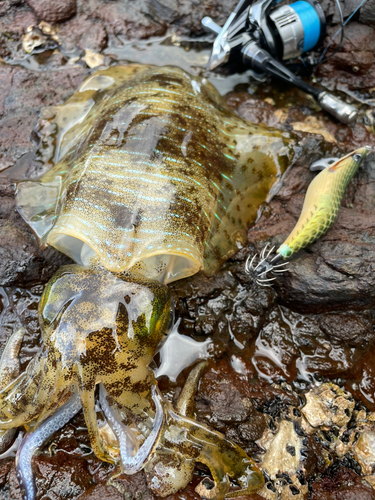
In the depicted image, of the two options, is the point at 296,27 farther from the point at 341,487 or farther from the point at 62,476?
the point at 62,476

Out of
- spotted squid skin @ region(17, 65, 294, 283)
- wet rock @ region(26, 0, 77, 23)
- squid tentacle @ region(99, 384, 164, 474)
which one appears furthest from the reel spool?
squid tentacle @ region(99, 384, 164, 474)

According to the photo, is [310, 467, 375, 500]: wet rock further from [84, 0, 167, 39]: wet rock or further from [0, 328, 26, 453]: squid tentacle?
[84, 0, 167, 39]: wet rock

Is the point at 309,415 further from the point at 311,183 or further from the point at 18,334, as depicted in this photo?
the point at 18,334

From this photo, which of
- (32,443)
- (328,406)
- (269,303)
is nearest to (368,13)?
(269,303)

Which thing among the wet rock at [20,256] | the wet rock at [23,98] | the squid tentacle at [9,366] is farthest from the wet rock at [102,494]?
the wet rock at [23,98]

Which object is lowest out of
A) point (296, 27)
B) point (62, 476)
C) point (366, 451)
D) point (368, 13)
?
point (62, 476)

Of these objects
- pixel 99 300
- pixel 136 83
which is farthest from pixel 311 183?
pixel 99 300

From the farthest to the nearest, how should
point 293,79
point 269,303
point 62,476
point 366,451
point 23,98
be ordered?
point 23,98, point 293,79, point 269,303, point 366,451, point 62,476
